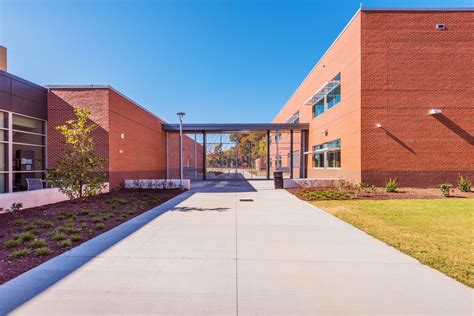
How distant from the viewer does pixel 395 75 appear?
16.2 m

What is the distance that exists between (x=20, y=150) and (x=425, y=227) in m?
17.0

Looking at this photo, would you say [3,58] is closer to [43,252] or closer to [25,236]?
[25,236]

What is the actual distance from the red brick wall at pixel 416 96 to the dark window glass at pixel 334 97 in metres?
3.60

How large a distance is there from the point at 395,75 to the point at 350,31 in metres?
4.16

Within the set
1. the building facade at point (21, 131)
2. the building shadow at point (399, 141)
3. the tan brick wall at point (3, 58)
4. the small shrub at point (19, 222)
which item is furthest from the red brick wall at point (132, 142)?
the building shadow at point (399, 141)

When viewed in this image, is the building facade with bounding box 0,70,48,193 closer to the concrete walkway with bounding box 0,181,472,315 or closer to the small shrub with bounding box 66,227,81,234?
the small shrub with bounding box 66,227,81,234

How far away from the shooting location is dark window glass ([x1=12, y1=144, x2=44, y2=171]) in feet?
42.7

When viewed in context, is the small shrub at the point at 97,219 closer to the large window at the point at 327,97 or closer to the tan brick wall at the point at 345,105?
the tan brick wall at the point at 345,105

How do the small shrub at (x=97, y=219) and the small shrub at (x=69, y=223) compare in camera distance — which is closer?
the small shrub at (x=69, y=223)

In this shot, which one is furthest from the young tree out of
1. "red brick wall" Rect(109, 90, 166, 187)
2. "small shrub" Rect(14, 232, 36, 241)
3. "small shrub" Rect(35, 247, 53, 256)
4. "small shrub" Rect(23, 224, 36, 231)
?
"small shrub" Rect(35, 247, 53, 256)

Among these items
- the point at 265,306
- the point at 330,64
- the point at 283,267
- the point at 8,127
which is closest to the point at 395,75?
the point at 330,64

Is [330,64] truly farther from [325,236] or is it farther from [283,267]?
[283,267]

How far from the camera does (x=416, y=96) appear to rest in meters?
16.1

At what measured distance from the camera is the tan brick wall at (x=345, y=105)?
653 inches
